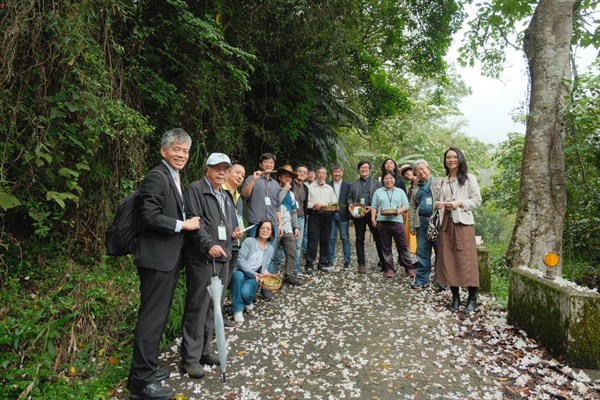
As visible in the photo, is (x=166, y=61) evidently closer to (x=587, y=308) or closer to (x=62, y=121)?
(x=62, y=121)

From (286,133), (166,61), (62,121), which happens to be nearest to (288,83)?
(286,133)

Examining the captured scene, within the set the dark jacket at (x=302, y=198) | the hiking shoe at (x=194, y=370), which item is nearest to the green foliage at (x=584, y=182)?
the dark jacket at (x=302, y=198)

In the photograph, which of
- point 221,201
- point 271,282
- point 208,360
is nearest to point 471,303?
point 271,282

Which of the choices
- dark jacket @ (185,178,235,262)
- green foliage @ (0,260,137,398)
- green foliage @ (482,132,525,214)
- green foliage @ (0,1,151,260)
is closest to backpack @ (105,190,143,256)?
dark jacket @ (185,178,235,262)

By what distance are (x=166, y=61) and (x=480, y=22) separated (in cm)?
646

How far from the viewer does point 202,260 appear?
3393 mm

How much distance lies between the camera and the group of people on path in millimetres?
2947

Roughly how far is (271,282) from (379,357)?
173 cm

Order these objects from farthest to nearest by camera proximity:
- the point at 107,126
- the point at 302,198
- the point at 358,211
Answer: the point at 302,198 → the point at 358,211 → the point at 107,126

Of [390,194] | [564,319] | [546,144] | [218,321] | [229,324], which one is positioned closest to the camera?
[218,321]

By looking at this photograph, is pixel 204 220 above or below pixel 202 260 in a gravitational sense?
above

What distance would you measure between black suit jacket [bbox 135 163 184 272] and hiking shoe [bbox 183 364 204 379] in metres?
0.99

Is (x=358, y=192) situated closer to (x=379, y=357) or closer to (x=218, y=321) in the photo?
(x=379, y=357)

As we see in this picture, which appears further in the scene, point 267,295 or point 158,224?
point 267,295
